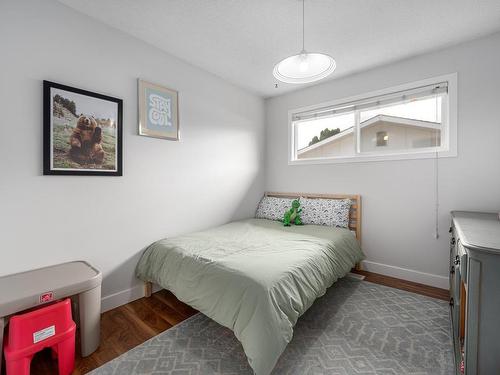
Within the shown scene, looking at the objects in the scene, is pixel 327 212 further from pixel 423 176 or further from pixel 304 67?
pixel 304 67

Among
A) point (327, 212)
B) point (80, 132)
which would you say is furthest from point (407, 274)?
point (80, 132)

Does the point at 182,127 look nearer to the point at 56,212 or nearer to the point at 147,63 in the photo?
the point at 147,63

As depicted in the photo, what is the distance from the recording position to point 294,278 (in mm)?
1572

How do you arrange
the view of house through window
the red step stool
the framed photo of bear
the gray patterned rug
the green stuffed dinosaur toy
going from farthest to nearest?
the green stuffed dinosaur toy, the view of house through window, the framed photo of bear, the gray patterned rug, the red step stool

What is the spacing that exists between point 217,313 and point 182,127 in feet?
6.25

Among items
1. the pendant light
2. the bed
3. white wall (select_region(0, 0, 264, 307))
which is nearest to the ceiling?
white wall (select_region(0, 0, 264, 307))

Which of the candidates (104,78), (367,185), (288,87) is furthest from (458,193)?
(104,78)

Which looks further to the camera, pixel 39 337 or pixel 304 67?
pixel 304 67

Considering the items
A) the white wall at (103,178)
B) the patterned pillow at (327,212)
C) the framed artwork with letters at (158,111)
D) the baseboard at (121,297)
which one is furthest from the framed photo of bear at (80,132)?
the patterned pillow at (327,212)

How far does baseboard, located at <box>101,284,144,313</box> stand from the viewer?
206 cm

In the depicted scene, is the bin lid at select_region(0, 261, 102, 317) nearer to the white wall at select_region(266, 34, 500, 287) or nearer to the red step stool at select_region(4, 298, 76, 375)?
the red step stool at select_region(4, 298, 76, 375)

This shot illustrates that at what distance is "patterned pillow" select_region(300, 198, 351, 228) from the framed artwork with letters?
1832 mm

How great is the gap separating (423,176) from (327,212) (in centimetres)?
106

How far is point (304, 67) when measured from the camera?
1748mm
